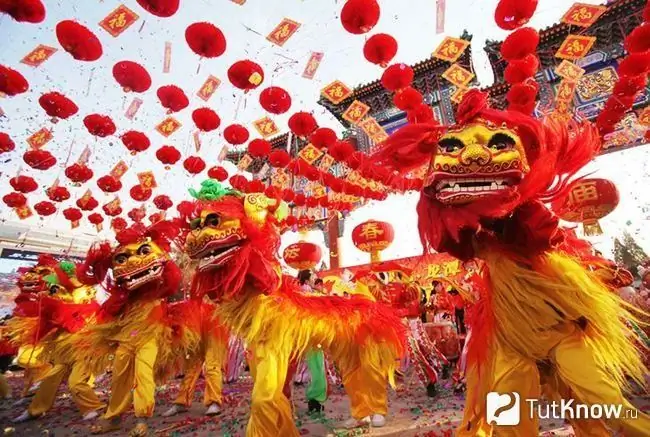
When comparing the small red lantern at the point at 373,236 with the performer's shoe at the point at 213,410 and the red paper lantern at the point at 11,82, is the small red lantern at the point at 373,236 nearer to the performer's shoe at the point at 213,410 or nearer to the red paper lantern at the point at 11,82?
the performer's shoe at the point at 213,410

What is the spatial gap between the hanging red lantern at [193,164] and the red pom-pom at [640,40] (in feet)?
20.2

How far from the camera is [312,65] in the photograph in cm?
486

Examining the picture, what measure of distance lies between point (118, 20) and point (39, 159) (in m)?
3.46

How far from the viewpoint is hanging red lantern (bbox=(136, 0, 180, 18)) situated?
307 centimetres

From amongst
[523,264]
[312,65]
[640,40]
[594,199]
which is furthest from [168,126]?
[594,199]

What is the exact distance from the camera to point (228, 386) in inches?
240

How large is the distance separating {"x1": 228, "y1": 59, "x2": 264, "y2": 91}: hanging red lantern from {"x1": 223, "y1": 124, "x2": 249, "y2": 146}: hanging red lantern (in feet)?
4.40

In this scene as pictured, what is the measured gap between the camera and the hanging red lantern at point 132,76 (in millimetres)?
3867

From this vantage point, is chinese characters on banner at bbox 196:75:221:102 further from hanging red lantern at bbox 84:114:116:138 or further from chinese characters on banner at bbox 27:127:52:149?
chinese characters on banner at bbox 27:127:52:149

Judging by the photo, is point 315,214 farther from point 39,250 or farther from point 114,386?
point 39,250

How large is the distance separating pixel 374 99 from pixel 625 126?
7.32 m

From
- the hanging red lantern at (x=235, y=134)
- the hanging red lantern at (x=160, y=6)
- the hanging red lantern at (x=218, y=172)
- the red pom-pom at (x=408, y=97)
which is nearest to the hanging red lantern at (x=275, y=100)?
the hanging red lantern at (x=235, y=134)

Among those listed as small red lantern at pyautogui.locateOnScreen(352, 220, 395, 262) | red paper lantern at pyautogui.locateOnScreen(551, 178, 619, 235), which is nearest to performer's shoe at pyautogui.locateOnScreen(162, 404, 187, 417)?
small red lantern at pyautogui.locateOnScreen(352, 220, 395, 262)

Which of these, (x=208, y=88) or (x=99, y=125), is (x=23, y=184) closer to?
(x=99, y=125)
